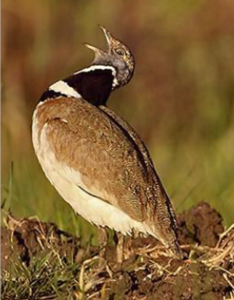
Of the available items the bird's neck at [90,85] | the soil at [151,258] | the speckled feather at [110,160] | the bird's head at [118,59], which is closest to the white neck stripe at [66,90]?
the bird's neck at [90,85]

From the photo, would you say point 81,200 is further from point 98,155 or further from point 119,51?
point 119,51

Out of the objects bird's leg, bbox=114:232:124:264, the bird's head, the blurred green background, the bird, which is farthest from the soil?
the blurred green background

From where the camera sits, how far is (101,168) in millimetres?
6109

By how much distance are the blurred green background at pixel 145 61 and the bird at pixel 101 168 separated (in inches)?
135

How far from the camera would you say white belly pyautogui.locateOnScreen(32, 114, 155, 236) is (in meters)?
6.08

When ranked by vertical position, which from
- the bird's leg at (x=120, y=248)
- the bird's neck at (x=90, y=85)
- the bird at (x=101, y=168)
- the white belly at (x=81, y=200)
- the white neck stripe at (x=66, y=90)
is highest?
the bird's neck at (x=90, y=85)

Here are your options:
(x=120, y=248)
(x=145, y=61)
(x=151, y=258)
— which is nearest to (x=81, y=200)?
(x=120, y=248)

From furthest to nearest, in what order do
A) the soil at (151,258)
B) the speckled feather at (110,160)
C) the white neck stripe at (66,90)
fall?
1. the white neck stripe at (66,90)
2. the speckled feather at (110,160)
3. the soil at (151,258)

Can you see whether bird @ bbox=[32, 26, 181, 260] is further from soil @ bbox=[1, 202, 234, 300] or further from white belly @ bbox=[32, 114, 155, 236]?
soil @ bbox=[1, 202, 234, 300]

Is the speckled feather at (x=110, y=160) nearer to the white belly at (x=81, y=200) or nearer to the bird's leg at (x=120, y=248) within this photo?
the white belly at (x=81, y=200)

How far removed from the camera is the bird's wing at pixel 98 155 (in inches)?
238

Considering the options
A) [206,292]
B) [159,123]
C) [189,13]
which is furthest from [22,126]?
[206,292]

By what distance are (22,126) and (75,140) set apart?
4517 mm

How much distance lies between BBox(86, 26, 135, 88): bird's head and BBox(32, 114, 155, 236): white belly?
52 cm
